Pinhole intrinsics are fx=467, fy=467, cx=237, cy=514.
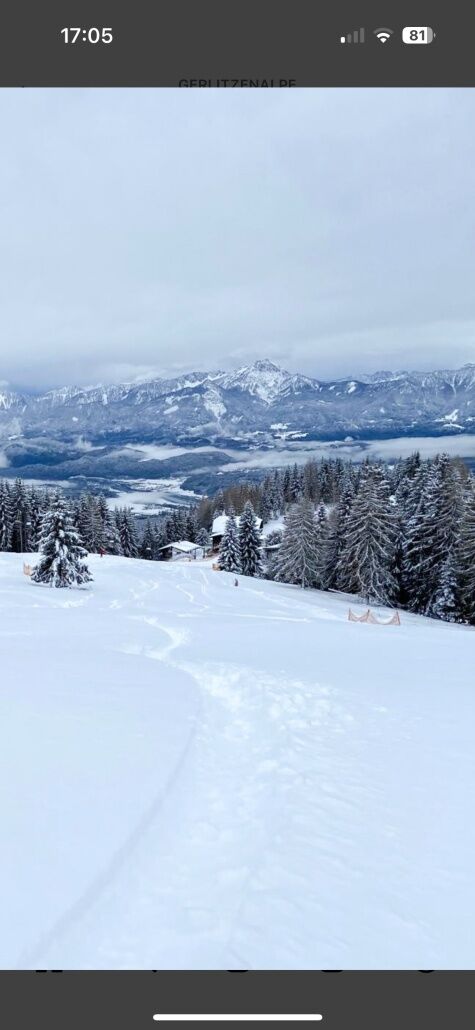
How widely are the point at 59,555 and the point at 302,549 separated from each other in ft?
76.4

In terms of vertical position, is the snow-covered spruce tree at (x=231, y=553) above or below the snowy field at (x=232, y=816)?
below

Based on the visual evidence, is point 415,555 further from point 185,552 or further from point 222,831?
point 185,552

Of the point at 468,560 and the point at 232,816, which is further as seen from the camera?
the point at 468,560

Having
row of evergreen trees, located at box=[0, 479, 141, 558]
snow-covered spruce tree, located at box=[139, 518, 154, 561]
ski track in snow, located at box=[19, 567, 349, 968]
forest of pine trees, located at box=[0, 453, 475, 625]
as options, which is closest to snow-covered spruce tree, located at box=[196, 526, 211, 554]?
snow-covered spruce tree, located at box=[139, 518, 154, 561]

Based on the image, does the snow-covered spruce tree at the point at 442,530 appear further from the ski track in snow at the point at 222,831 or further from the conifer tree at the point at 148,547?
the conifer tree at the point at 148,547

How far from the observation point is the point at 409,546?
126ft

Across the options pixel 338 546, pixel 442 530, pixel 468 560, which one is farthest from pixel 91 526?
pixel 468 560

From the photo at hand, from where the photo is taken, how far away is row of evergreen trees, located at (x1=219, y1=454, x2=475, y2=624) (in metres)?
33.4

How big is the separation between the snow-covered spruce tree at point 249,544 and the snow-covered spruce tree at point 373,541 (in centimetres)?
1722

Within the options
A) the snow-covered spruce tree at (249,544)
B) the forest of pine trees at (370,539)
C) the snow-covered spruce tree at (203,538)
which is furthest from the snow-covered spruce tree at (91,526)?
the snow-covered spruce tree at (203,538)
